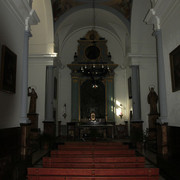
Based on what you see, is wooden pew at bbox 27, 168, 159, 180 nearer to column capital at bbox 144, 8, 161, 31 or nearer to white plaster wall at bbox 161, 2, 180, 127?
white plaster wall at bbox 161, 2, 180, 127

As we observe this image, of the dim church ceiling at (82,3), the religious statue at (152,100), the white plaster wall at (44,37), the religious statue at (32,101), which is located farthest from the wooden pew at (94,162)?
the dim church ceiling at (82,3)

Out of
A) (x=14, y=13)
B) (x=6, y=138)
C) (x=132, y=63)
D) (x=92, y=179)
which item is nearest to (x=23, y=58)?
(x=14, y=13)

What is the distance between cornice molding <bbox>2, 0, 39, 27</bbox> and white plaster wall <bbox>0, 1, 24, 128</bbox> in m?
0.09

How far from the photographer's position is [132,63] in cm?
1052

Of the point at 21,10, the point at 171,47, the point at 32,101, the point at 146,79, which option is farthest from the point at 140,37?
the point at 21,10

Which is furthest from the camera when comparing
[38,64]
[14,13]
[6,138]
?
[38,64]

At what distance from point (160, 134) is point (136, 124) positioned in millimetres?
4341

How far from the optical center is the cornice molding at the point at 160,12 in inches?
210

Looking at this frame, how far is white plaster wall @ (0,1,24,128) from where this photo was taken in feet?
15.6

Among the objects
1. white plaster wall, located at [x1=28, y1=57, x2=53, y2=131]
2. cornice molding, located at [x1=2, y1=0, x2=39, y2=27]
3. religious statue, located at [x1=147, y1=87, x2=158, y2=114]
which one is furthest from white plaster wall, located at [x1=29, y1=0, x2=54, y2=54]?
religious statue, located at [x1=147, y1=87, x2=158, y2=114]

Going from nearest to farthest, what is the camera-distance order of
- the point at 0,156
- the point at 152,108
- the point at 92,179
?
the point at 92,179, the point at 0,156, the point at 152,108

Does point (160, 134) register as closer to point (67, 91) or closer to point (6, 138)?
point (6, 138)

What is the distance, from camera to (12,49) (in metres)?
5.26

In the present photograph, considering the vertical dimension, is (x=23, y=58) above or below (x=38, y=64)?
below
